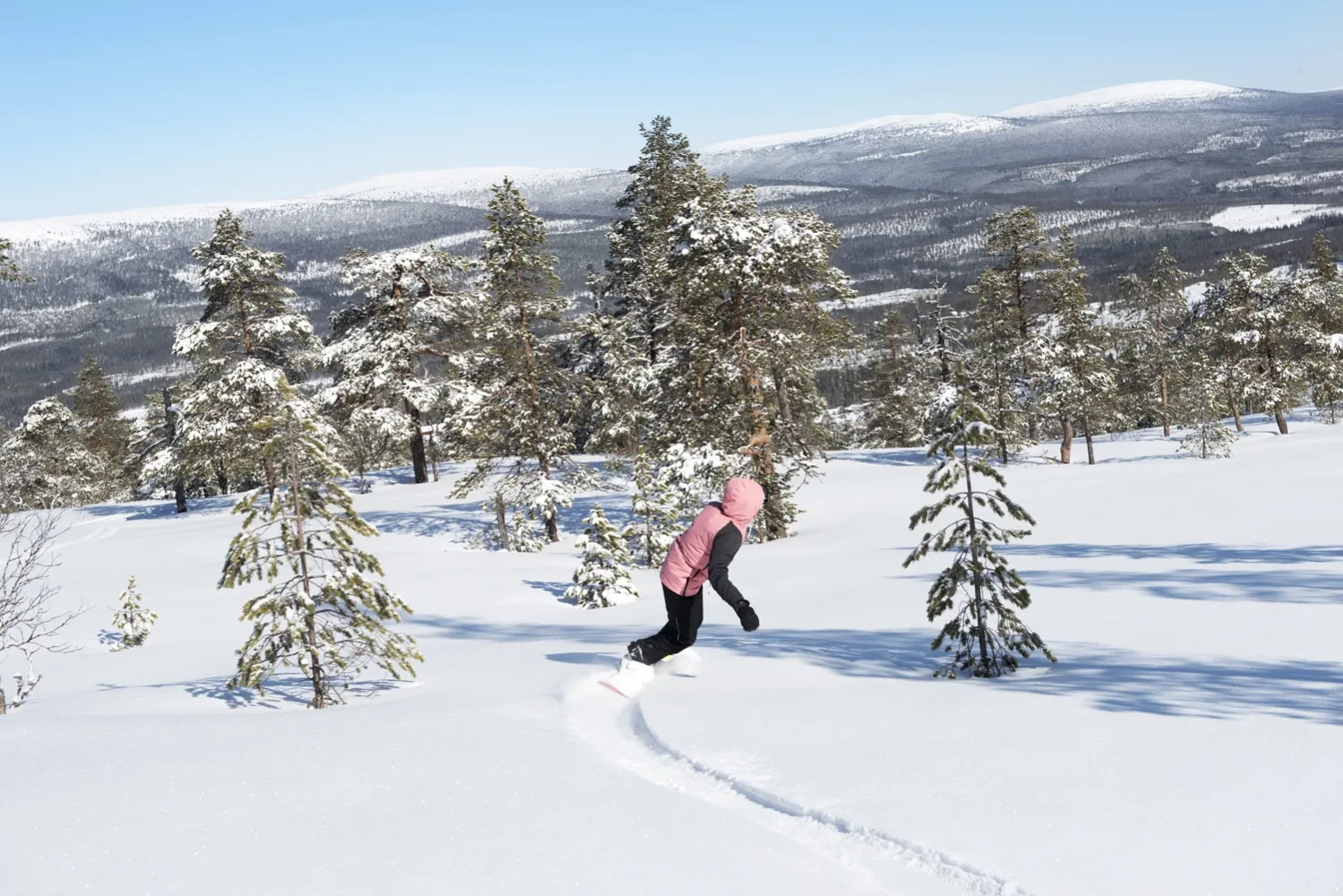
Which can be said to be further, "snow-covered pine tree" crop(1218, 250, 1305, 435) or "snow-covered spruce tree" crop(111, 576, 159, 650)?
"snow-covered pine tree" crop(1218, 250, 1305, 435)

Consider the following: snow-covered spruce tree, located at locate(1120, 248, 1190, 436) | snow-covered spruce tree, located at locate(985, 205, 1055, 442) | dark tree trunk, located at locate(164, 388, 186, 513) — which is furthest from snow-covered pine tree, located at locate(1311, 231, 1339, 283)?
dark tree trunk, located at locate(164, 388, 186, 513)

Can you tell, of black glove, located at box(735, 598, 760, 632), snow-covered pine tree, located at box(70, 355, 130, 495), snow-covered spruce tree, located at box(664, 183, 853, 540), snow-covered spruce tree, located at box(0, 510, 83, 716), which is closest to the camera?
black glove, located at box(735, 598, 760, 632)

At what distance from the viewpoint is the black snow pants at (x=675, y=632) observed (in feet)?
26.7

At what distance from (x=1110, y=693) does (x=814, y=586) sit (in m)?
8.23

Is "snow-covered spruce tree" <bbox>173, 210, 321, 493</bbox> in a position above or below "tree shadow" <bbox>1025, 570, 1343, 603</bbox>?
above

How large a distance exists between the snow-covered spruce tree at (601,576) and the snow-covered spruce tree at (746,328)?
19.0 feet

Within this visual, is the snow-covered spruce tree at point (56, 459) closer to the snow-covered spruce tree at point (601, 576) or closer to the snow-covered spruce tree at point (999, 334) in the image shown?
the snow-covered spruce tree at point (601, 576)

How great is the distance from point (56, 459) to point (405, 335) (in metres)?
38.6

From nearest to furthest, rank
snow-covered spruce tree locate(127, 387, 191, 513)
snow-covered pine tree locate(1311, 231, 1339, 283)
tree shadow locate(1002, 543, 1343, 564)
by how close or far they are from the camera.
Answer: tree shadow locate(1002, 543, 1343, 564), snow-covered spruce tree locate(127, 387, 191, 513), snow-covered pine tree locate(1311, 231, 1339, 283)

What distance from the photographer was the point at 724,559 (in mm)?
7707

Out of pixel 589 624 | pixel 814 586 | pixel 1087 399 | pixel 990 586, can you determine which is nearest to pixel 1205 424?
pixel 1087 399

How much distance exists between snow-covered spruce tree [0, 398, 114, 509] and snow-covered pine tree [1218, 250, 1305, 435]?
65.7m

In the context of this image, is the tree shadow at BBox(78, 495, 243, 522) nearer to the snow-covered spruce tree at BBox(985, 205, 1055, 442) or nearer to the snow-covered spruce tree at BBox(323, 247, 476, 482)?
the snow-covered spruce tree at BBox(323, 247, 476, 482)

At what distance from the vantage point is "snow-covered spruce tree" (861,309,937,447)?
56250 millimetres
